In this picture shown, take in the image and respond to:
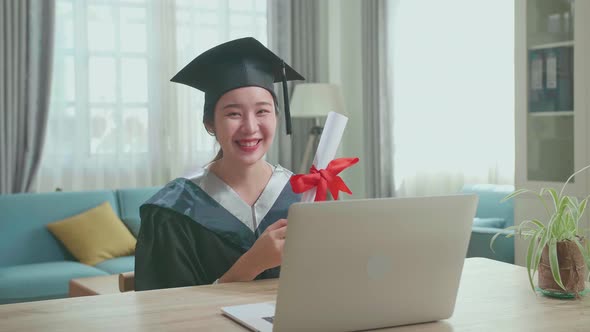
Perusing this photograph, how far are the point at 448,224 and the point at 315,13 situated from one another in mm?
5010

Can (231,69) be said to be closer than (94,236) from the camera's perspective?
Yes

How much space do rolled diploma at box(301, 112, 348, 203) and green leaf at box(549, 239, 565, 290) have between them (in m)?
0.49

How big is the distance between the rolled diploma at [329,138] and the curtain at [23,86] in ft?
12.4

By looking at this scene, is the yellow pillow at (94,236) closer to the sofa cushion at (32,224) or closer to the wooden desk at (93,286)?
the sofa cushion at (32,224)

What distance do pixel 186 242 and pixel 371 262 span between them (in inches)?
31.2

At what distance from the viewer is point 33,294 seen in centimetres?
398

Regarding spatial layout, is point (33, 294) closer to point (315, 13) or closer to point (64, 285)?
point (64, 285)

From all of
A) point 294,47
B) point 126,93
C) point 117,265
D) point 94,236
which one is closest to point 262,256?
point 117,265

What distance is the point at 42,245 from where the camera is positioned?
4504 mm

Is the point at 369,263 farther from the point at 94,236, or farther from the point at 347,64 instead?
the point at 347,64

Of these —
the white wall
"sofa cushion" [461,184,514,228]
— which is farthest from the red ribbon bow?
the white wall

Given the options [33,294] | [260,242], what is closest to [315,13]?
[33,294]

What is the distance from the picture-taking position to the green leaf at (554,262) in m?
1.56

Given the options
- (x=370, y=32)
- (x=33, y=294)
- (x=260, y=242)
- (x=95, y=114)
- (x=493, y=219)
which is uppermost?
(x=370, y=32)
